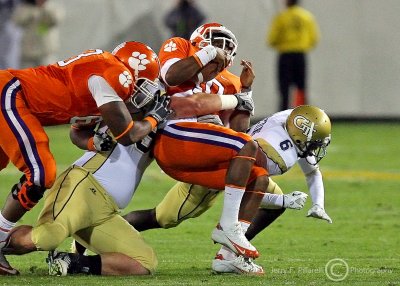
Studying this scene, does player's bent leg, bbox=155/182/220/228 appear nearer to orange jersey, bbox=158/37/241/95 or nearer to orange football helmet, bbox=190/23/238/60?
orange jersey, bbox=158/37/241/95

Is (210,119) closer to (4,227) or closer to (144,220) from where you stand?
(144,220)

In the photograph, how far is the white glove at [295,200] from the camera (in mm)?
6621

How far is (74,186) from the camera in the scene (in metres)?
6.50

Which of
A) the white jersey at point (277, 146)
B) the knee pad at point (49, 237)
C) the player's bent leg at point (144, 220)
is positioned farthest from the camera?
the player's bent leg at point (144, 220)

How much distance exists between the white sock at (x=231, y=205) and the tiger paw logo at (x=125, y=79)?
0.79 meters

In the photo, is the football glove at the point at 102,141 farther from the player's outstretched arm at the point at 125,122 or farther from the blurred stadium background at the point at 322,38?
the blurred stadium background at the point at 322,38

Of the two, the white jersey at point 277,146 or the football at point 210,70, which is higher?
the football at point 210,70

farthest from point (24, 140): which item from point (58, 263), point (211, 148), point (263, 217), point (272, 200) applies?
point (263, 217)

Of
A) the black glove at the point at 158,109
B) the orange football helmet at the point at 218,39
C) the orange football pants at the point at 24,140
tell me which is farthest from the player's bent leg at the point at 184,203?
the orange football pants at the point at 24,140

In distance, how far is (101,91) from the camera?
6297mm

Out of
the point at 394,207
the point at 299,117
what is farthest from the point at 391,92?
the point at 299,117

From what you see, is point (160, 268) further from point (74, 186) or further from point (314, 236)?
point (314, 236)

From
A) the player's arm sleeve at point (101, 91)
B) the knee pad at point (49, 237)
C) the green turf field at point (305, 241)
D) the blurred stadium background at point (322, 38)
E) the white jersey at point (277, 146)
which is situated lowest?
the blurred stadium background at point (322, 38)

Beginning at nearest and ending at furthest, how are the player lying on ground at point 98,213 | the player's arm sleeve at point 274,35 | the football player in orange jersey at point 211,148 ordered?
1. the player lying on ground at point 98,213
2. the football player in orange jersey at point 211,148
3. the player's arm sleeve at point 274,35
